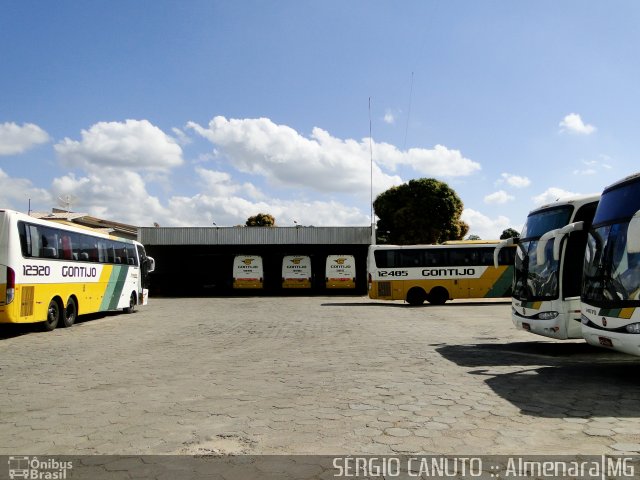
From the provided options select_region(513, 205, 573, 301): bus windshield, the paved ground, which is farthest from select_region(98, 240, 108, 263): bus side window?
select_region(513, 205, 573, 301): bus windshield

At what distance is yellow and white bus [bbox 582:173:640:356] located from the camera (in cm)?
708

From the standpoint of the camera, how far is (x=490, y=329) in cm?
1526

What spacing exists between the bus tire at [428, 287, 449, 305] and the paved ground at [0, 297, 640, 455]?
14720 mm

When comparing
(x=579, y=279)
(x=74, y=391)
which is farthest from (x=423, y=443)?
(x=579, y=279)

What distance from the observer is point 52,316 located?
49.0 feet

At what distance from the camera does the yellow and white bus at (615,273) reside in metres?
7.08

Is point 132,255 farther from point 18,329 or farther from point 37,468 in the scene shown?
point 37,468

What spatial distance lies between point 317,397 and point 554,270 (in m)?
6.07

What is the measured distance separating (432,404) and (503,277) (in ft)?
74.2

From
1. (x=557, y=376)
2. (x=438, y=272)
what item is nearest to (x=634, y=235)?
(x=557, y=376)

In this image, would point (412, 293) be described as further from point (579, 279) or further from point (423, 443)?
point (423, 443)

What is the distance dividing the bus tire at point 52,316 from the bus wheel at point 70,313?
0.22 metres

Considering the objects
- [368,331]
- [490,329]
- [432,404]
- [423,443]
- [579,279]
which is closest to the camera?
[423,443]

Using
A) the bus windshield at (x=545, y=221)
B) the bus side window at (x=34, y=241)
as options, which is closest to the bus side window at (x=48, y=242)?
the bus side window at (x=34, y=241)
